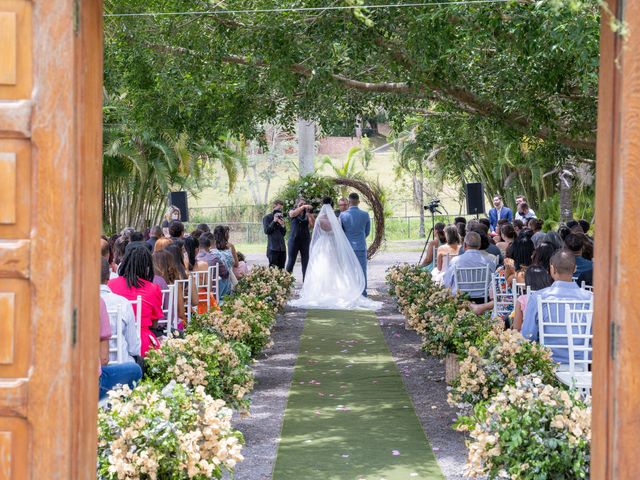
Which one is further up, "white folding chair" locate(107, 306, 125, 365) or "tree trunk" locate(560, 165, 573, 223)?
"tree trunk" locate(560, 165, 573, 223)

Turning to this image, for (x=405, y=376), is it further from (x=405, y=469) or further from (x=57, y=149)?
(x=57, y=149)

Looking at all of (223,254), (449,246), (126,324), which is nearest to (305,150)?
(449,246)

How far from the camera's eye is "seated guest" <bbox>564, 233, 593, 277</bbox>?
33.3ft

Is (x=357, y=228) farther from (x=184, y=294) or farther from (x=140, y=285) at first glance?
(x=140, y=285)

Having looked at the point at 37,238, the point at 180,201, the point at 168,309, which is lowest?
the point at 168,309

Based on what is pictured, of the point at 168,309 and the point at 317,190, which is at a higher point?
the point at 317,190

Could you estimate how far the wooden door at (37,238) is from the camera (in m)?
3.33

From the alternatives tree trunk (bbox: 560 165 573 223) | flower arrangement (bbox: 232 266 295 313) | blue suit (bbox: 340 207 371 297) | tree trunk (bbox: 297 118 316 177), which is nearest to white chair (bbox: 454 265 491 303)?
flower arrangement (bbox: 232 266 295 313)

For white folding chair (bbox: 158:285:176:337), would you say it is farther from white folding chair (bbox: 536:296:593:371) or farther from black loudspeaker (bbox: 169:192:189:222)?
black loudspeaker (bbox: 169:192:189:222)

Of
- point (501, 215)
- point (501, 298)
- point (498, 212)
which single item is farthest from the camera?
point (498, 212)

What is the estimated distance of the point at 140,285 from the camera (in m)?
8.23

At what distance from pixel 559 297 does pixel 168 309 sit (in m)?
3.54

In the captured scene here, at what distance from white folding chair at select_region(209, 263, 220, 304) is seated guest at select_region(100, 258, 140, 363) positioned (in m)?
4.88

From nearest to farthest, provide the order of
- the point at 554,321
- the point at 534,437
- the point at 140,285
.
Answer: the point at 534,437, the point at 554,321, the point at 140,285
